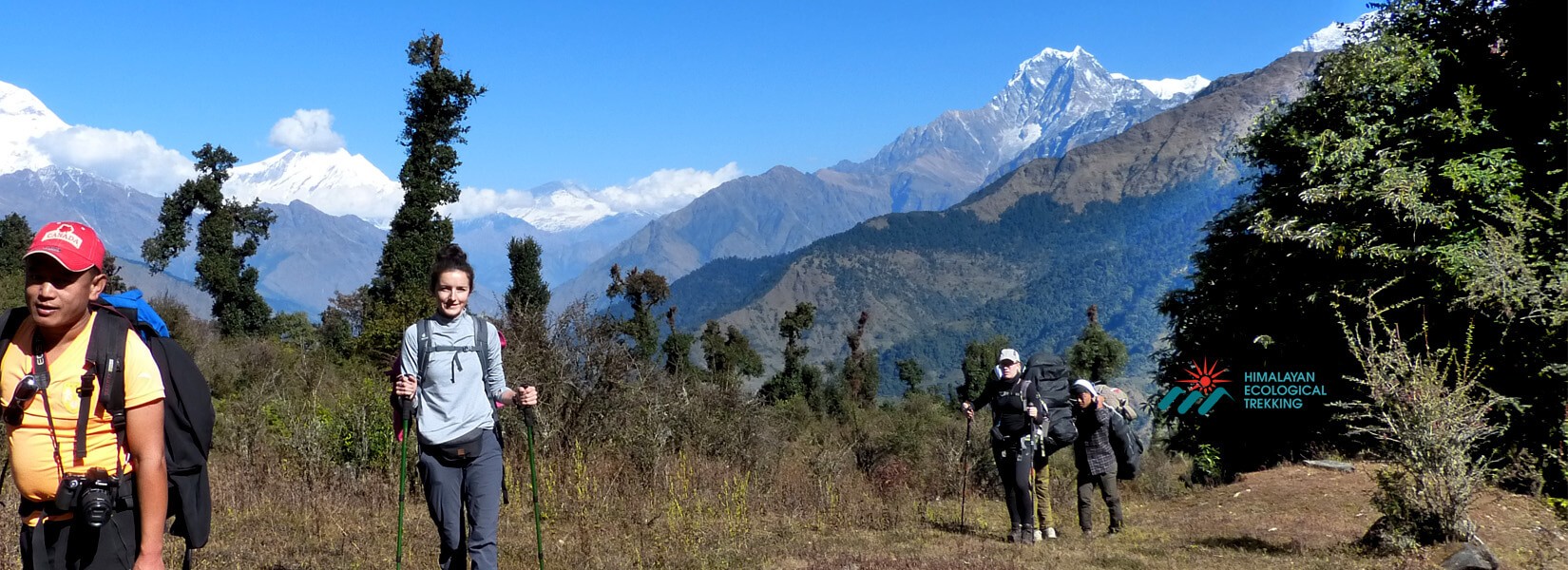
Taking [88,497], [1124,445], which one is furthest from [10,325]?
[1124,445]

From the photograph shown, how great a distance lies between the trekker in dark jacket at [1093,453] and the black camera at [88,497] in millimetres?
7796

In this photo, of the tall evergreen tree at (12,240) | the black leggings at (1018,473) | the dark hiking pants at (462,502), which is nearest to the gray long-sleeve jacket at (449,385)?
the dark hiking pants at (462,502)

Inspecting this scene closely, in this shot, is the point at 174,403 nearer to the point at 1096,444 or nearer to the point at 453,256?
the point at 453,256

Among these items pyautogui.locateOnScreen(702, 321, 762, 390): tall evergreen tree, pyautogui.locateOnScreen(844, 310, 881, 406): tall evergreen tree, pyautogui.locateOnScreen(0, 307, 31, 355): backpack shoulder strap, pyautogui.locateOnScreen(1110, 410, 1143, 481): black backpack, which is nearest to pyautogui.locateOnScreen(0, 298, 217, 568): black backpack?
pyautogui.locateOnScreen(0, 307, 31, 355): backpack shoulder strap

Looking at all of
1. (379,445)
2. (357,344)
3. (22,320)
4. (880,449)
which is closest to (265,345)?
(357,344)

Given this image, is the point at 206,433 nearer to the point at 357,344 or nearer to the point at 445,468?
the point at 445,468

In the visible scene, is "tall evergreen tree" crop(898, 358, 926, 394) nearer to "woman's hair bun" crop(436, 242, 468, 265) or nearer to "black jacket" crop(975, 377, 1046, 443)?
"black jacket" crop(975, 377, 1046, 443)

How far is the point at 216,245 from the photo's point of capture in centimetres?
4647

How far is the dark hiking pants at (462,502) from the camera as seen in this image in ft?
16.7

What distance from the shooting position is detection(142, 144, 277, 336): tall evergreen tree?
45719 mm

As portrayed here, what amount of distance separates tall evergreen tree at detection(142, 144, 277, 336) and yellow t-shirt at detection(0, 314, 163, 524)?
48490 millimetres

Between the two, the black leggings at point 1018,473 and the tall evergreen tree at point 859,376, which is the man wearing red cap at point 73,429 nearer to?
the black leggings at point 1018,473

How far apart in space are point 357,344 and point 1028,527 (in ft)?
90.3

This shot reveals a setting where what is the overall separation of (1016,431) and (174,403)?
651 cm
